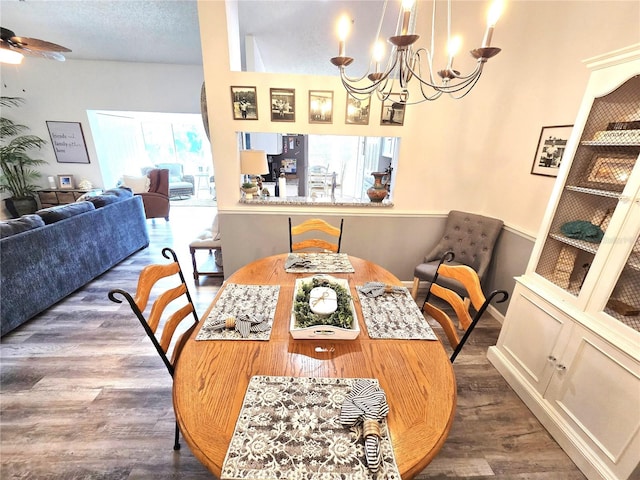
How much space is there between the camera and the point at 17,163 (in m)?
5.14

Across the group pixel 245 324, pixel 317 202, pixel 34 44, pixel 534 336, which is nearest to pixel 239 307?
pixel 245 324

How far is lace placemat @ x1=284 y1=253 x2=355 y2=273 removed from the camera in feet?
5.85

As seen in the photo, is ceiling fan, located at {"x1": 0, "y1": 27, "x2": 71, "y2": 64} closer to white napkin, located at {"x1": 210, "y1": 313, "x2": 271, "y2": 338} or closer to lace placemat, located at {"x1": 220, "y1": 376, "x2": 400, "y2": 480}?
white napkin, located at {"x1": 210, "y1": 313, "x2": 271, "y2": 338}

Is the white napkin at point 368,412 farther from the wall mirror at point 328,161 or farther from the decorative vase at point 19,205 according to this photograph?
the decorative vase at point 19,205

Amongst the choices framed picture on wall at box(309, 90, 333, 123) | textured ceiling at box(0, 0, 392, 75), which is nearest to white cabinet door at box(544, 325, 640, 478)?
framed picture on wall at box(309, 90, 333, 123)

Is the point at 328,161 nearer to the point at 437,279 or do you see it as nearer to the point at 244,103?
the point at 244,103

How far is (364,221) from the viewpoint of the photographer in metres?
2.82

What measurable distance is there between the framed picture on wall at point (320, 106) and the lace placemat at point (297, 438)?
88.6 inches

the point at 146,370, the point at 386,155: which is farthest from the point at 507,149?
the point at 146,370

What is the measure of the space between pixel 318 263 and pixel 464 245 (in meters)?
1.65

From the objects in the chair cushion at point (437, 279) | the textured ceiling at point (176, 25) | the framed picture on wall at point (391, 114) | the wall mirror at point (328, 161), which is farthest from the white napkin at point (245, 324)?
the wall mirror at point (328, 161)

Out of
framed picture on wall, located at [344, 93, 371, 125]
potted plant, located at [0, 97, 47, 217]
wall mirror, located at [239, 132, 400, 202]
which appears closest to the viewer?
framed picture on wall, located at [344, 93, 371, 125]

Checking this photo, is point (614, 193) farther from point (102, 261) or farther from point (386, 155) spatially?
point (102, 261)

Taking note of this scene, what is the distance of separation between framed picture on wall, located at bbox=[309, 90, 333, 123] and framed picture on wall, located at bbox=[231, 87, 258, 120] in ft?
1.66
